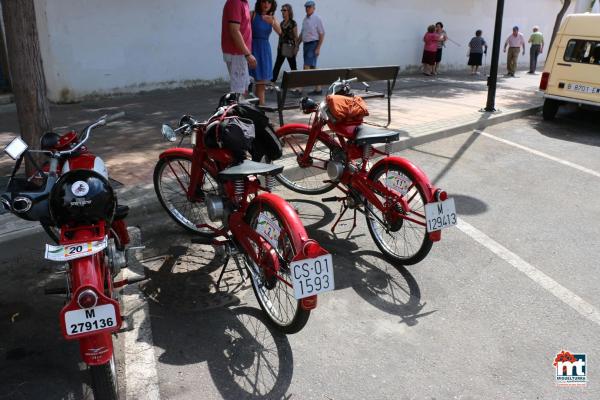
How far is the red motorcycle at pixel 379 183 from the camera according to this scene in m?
3.62

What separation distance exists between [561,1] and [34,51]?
23.9 m

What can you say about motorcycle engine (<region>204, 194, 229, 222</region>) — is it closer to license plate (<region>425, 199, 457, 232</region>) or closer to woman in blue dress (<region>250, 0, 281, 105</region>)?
license plate (<region>425, 199, 457, 232</region>)

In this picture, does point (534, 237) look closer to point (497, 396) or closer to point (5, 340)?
point (497, 396)

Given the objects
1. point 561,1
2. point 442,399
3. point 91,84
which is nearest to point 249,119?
point 442,399

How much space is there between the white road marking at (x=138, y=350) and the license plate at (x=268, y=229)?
3.07 feet

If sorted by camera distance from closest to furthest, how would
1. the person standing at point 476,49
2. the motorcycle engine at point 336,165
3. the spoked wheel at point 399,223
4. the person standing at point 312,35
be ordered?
the spoked wheel at point 399,223, the motorcycle engine at point 336,165, the person standing at point 312,35, the person standing at point 476,49

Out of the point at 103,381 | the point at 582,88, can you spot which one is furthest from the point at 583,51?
the point at 103,381

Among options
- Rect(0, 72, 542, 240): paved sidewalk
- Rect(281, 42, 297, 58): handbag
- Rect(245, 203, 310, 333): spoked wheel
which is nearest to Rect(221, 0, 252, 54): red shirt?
Rect(0, 72, 542, 240): paved sidewalk

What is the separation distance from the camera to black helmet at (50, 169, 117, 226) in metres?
2.53

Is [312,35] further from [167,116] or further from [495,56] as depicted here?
[167,116]

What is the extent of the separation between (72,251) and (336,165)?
2.44 metres

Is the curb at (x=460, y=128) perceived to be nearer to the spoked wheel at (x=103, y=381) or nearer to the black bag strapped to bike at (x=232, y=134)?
the black bag strapped to bike at (x=232, y=134)

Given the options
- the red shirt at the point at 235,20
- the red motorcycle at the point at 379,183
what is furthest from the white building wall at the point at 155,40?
the red motorcycle at the point at 379,183

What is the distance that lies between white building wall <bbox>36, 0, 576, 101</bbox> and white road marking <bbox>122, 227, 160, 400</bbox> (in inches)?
265
